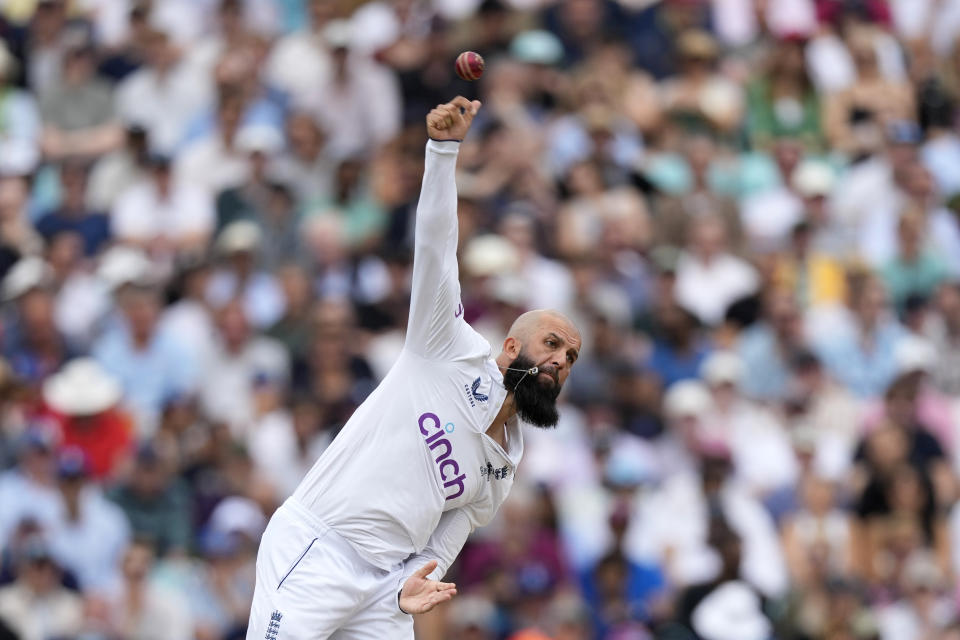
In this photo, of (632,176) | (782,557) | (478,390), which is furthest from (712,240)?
(478,390)

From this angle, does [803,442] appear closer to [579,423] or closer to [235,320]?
[579,423]

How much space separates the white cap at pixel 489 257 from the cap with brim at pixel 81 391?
2.61 m

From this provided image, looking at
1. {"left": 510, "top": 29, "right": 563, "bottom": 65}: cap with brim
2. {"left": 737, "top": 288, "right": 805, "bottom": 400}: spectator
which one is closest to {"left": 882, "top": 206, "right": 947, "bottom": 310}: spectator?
{"left": 737, "top": 288, "right": 805, "bottom": 400}: spectator

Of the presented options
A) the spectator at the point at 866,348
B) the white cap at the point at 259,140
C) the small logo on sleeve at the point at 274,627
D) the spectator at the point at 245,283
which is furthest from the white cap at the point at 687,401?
the small logo on sleeve at the point at 274,627

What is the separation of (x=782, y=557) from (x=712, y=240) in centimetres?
285

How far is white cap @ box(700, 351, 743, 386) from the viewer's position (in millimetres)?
12653

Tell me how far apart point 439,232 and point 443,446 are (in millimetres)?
912

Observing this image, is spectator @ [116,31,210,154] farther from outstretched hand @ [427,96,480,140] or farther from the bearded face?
outstretched hand @ [427,96,480,140]

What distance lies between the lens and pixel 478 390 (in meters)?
7.16

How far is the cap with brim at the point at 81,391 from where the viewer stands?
12.1 m

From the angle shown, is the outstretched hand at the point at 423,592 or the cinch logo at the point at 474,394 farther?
the cinch logo at the point at 474,394

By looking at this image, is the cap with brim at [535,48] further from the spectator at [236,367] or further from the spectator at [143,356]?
the spectator at [143,356]

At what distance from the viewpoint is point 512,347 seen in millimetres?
7277

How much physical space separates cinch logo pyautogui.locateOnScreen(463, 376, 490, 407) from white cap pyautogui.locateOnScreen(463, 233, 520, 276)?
218 inches
